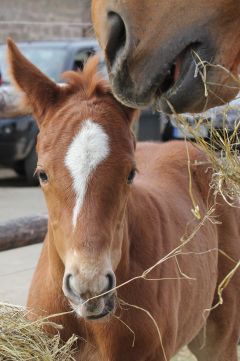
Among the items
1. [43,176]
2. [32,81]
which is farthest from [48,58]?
[43,176]

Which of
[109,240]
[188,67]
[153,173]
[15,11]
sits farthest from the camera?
[15,11]

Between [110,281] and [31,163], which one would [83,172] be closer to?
[110,281]

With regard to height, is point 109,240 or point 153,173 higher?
point 109,240

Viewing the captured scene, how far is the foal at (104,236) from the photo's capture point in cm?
251

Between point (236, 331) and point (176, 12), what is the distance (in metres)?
2.15

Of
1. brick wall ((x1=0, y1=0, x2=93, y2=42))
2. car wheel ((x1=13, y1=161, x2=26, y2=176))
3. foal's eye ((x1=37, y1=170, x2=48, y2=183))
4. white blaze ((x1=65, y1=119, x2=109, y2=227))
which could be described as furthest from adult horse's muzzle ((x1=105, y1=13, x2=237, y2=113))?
brick wall ((x1=0, y1=0, x2=93, y2=42))

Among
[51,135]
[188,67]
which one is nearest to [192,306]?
[51,135]

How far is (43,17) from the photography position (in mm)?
16969

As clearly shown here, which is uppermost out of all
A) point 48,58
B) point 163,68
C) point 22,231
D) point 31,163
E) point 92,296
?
point 163,68

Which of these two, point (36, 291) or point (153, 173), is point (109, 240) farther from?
point (153, 173)

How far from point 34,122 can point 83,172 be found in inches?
288

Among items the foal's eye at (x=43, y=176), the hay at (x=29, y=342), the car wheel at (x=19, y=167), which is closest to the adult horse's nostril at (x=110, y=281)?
the hay at (x=29, y=342)

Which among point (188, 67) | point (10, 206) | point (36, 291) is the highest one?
point (188, 67)

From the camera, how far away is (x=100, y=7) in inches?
90.9
